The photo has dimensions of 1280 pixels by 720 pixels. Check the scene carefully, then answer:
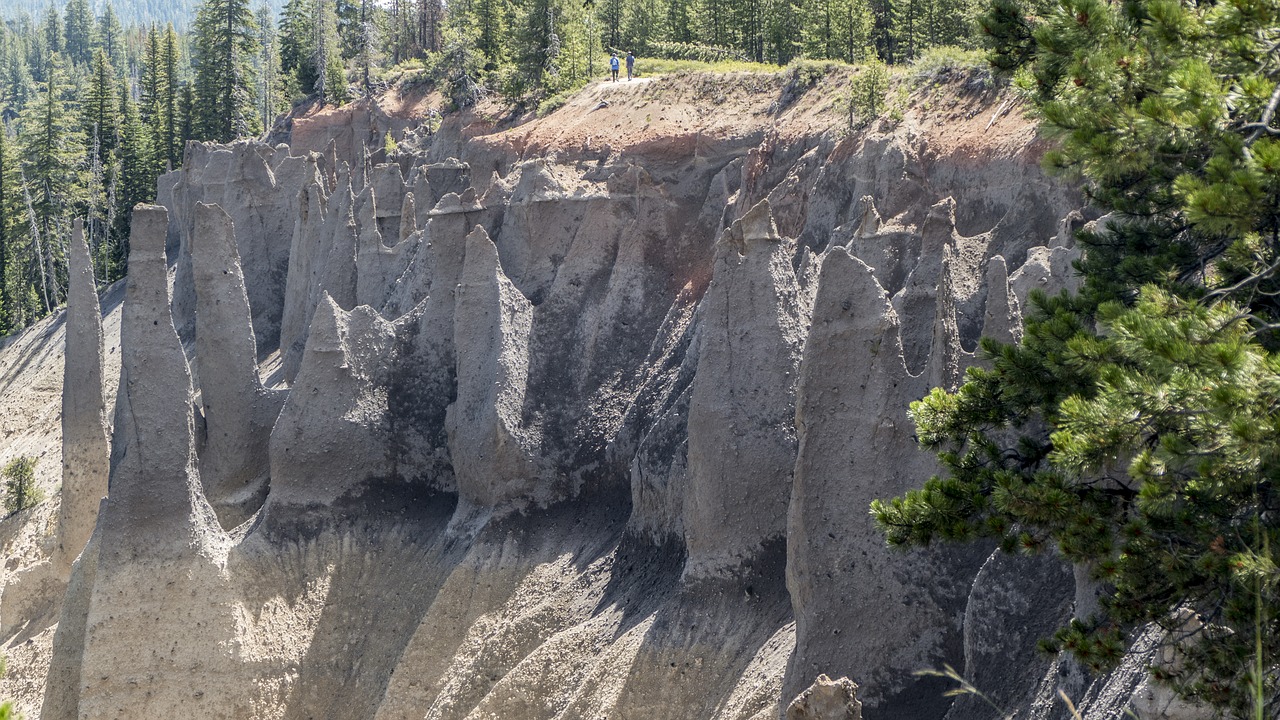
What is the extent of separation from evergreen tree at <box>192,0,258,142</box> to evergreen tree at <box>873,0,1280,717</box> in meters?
59.7

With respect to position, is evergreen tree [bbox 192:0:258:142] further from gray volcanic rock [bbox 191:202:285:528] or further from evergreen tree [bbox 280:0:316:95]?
gray volcanic rock [bbox 191:202:285:528]

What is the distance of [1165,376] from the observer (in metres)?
8.68

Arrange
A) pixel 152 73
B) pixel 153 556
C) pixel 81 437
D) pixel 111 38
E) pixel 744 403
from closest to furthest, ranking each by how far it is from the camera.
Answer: pixel 744 403
pixel 153 556
pixel 81 437
pixel 152 73
pixel 111 38

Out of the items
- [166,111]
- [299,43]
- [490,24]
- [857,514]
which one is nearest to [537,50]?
[490,24]

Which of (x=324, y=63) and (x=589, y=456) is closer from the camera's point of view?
(x=589, y=456)

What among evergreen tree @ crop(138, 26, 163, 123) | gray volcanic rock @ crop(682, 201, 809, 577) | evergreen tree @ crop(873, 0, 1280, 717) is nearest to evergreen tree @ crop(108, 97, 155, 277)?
evergreen tree @ crop(138, 26, 163, 123)

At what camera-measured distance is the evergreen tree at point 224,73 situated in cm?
6556

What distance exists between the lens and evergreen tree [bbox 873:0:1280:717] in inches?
330

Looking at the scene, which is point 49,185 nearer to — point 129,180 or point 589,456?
point 129,180

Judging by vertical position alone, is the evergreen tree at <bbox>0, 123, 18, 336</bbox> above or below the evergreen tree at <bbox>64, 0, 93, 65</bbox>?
below

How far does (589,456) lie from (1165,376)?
15540mm

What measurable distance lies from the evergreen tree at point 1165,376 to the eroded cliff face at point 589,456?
303 centimetres

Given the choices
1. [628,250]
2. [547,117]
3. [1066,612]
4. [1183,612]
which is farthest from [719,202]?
[1183,612]

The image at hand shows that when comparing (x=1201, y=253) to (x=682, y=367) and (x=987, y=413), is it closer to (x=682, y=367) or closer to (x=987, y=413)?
(x=987, y=413)
